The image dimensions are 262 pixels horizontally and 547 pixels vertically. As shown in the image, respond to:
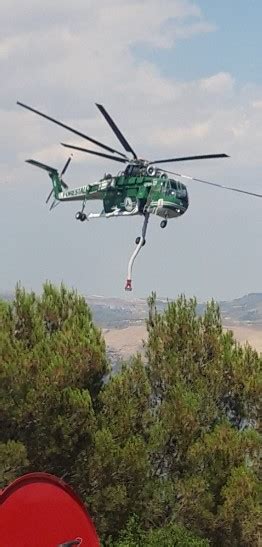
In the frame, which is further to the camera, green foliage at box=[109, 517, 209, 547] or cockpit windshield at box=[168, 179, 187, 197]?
green foliage at box=[109, 517, 209, 547]

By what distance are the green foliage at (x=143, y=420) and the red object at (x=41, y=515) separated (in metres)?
9.58

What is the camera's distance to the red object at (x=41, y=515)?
10.7m

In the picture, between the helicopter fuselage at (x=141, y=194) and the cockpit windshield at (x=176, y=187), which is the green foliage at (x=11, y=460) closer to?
the helicopter fuselage at (x=141, y=194)

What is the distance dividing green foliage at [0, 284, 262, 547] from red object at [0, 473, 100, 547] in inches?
377

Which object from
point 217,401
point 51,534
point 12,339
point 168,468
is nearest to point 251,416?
point 217,401

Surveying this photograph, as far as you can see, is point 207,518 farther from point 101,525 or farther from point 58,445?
point 58,445

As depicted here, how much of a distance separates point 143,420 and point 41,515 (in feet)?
46.9

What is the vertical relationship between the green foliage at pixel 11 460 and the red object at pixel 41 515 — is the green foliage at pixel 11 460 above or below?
below

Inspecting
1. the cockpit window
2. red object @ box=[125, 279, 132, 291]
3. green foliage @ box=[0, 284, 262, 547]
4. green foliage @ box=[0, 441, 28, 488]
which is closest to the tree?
green foliage @ box=[0, 284, 262, 547]

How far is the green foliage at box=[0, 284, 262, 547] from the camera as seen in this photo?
75.0 ft

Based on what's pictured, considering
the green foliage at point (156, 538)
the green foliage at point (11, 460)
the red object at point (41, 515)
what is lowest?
the green foliage at point (156, 538)

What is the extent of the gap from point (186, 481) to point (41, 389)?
199 inches

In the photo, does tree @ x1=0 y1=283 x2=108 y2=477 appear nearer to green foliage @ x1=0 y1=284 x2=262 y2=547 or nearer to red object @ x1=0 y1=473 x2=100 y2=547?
green foliage @ x1=0 y1=284 x2=262 y2=547

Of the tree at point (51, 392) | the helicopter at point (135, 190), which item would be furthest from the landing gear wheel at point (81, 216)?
the tree at point (51, 392)
